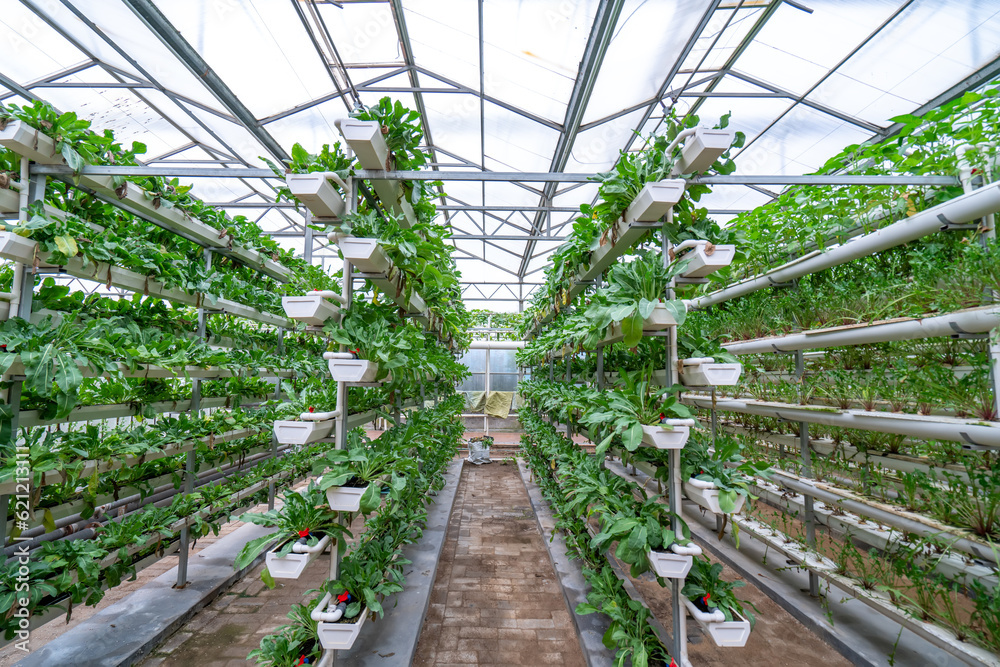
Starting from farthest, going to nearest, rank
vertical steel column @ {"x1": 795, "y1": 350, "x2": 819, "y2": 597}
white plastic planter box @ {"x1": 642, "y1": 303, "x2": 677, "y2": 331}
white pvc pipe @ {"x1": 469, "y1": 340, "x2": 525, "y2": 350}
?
white pvc pipe @ {"x1": 469, "y1": 340, "x2": 525, "y2": 350} → vertical steel column @ {"x1": 795, "y1": 350, "x2": 819, "y2": 597} → white plastic planter box @ {"x1": 642, "y1": 303, "x2": 677, "y2": 331}

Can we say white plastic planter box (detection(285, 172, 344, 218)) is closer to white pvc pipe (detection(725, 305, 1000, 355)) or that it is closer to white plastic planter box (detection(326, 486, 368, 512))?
white plastic planter box (detection(326, 486, 368, 512))

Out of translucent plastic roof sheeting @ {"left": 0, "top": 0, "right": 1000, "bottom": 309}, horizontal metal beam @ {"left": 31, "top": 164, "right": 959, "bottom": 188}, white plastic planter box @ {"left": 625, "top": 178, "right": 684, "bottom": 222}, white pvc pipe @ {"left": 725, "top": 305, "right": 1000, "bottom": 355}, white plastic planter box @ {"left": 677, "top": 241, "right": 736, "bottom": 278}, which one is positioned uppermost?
translucent plastic roof sheeting @ {"left": 0, "top": 0, "right": 1000, "bottom": 309}

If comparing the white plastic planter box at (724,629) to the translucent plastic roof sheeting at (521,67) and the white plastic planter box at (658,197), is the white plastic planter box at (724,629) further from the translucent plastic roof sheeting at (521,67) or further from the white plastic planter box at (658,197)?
the translucent plastic roof sheeting at (521,67)

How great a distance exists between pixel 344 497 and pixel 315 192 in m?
1.39

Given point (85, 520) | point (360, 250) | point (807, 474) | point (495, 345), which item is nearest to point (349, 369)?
point (360, 250)

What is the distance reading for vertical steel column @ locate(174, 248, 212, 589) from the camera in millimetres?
A: 2951

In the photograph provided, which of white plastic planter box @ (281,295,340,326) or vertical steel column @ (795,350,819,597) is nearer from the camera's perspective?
white plastic planter box @ (281,295,340,326)

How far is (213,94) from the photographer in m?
4.27

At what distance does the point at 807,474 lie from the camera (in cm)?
298

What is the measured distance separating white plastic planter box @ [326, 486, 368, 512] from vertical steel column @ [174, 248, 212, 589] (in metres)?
1.74

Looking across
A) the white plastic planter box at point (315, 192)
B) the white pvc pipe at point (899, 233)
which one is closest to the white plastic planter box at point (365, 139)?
the white plastic planter box at point (315, 192)

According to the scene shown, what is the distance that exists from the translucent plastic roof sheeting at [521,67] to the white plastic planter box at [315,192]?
3.57 ft

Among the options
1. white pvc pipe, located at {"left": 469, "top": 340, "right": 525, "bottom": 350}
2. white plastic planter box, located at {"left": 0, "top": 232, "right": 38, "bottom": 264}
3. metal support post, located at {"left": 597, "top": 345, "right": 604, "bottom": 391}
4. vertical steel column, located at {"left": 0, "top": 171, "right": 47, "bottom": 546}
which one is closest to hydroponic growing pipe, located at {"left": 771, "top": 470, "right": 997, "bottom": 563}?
metal support post, located at {"left": 597, "top": 345, "right": 604, "bottom": 391}

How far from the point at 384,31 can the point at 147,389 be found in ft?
11.8
